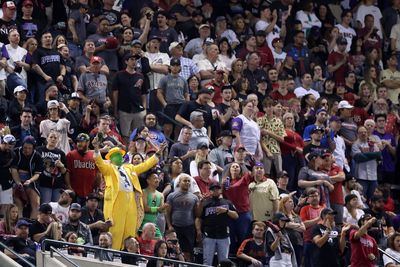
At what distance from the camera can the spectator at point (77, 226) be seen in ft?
77.3

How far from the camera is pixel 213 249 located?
82.9 feet

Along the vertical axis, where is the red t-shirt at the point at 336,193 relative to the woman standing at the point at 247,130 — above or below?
below

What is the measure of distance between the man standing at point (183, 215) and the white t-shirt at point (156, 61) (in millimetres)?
4081

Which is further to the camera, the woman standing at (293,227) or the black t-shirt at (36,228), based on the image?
the woman standing at (293,227)

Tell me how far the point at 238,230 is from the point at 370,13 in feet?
35.4

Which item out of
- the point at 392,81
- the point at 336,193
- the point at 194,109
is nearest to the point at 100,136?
the point at 194,109

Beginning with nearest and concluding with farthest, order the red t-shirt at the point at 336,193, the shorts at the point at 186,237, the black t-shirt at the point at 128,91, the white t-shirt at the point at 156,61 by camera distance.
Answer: the shorts at the point at 186,237
the black t-shirt at the point at 128,91
the red t-shirt at the point at 336,193
the white t-shirt at the point at 156,61

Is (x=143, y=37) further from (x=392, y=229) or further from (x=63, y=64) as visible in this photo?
(x=392, y=229)

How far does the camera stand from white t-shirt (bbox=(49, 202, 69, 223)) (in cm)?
2383

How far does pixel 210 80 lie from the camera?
29.6m

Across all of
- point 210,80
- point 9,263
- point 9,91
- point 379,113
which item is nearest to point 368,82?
point 379,113

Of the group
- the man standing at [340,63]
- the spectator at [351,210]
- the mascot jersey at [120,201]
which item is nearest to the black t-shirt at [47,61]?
the mascot jersey at [120,201]

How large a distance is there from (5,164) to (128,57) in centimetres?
442

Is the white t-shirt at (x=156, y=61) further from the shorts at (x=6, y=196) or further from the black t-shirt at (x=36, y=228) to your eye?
the black t-shirt at (x=36, y=228)
